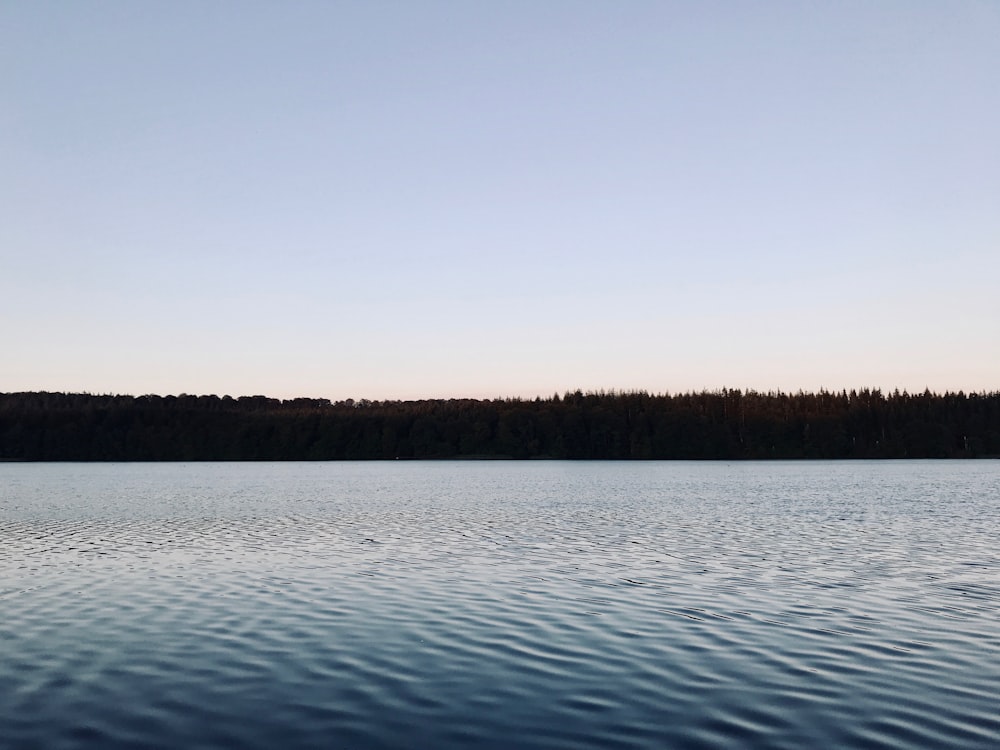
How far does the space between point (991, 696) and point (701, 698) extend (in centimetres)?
575

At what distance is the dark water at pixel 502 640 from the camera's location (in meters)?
15.3

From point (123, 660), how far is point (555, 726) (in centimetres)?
1158

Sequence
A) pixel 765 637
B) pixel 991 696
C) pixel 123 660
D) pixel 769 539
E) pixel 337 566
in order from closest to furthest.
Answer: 1. pixel 991 696
2. pixel 123 660
3. pixel 765 637
4. pixel 337 566
5. pixel 769 539

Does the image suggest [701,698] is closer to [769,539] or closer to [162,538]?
[769,539]

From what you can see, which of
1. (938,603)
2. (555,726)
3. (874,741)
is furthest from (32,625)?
(938,603)

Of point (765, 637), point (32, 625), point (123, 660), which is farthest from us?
point (32, 625)

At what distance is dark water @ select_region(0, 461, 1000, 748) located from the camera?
603 inches

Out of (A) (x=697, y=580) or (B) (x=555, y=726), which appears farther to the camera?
(A) (x=697, y=580)

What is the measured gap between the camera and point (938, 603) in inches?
1086

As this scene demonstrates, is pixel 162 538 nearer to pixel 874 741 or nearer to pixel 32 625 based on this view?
pixel 32 625

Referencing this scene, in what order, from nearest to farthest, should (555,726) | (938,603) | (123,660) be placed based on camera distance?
(555,726) → (123,660) → (938,603)

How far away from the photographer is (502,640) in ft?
75.0

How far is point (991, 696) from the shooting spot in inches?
669

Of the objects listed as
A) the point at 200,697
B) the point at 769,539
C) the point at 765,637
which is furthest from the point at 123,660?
the point at 769,539
